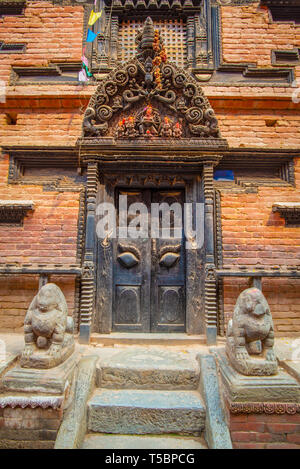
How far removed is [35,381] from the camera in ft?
9.43

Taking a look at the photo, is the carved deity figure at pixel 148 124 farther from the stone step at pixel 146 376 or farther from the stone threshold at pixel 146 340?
the stone step at pixel 146 376

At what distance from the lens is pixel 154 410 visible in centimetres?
303

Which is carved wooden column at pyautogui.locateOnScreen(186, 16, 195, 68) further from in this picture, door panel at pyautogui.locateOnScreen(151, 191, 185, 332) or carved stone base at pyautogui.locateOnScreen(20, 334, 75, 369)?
carved stone base at pyautogui.locateOnScreen(20, 334, 75, 369)

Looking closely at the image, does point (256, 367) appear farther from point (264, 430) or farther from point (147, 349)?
point (147, 349)

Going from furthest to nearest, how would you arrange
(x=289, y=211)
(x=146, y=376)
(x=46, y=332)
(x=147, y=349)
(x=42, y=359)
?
1. (x=289, y=211)
2. (x=147, y=349)
3. (x=146, y=376)
4. (x=46, y=332)
5. (x=42, y=359)

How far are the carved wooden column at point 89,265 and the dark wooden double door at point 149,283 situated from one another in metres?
0.48

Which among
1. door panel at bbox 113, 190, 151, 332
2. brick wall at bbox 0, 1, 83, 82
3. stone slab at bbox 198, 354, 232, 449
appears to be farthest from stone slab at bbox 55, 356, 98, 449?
brick wall at bbox 0, 1, 83, 82

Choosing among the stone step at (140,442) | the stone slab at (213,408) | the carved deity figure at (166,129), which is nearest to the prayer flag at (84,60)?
the carved deity figure at (166,129)

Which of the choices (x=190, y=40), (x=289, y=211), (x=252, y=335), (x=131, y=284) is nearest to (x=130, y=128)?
(x=190, y=40)

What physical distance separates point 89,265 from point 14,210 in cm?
166

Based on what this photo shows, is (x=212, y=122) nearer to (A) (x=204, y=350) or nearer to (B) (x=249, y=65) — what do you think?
(B) (x=249, y=65)

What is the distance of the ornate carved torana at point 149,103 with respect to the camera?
186 inches

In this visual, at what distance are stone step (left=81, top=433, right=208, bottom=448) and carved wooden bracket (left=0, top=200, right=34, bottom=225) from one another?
348 cm
